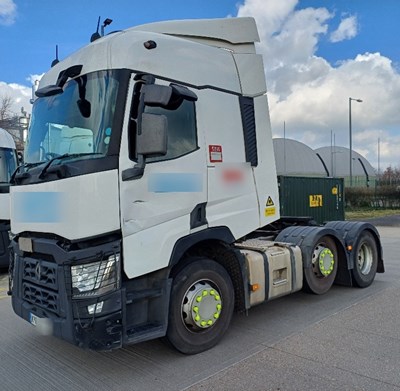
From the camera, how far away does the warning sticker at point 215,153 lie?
4.39 metres

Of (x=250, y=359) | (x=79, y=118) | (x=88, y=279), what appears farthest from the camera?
(x=250, y=359)

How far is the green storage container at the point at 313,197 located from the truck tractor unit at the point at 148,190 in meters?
8.59

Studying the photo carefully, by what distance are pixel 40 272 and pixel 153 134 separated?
1.67 metres

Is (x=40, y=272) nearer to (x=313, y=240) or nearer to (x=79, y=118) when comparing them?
(x=79, y=118)

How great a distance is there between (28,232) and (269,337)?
2.87 meters

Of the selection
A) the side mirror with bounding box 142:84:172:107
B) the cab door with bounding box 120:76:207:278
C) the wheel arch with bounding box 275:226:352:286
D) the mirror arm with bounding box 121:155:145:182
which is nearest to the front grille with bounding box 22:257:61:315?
the cab door with bounding box 120:76:207:278

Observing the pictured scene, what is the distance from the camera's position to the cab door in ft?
11.9

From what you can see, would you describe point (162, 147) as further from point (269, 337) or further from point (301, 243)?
point (301, 243)

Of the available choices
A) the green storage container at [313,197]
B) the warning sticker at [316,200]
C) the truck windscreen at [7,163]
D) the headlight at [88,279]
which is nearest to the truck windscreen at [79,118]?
the headlight at [88,279]

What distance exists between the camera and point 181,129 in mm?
4141

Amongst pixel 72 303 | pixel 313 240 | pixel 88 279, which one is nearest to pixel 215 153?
pixel 88 279

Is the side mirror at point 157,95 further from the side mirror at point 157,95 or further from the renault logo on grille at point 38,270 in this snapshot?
the renault logo on grille at point 38,270

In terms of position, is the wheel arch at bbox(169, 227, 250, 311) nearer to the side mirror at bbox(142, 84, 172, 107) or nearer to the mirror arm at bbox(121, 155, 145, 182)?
the mirror arm at bbox(121, 155, 145, 182)

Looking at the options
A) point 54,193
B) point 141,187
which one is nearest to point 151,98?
point 141,187
